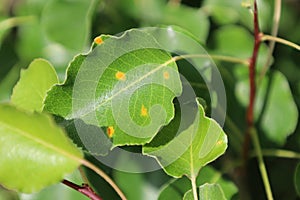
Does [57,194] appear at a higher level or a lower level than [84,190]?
lower

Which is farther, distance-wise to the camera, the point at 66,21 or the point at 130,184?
the point at 66,21

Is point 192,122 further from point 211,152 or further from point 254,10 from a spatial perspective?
point 254,10

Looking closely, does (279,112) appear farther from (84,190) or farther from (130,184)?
(84,190)

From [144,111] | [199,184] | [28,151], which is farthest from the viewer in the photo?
[199,184]

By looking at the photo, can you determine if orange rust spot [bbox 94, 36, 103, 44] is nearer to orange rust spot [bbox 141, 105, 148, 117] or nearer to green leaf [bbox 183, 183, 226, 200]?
orange rust spot [bbox 141, 105, 148, 117]

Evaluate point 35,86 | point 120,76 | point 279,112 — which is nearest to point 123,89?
point 120,76

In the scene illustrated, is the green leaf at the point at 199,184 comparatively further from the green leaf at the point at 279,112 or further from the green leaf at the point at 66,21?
the green leaf at the point at 66,21

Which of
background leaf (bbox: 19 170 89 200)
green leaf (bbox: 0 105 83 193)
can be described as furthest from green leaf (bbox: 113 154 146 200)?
green leaf (bbox: 0 105 83 193)
